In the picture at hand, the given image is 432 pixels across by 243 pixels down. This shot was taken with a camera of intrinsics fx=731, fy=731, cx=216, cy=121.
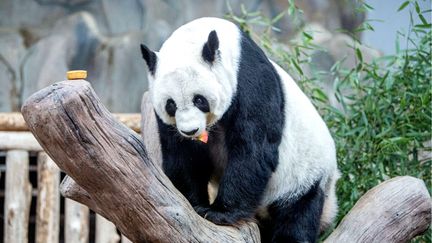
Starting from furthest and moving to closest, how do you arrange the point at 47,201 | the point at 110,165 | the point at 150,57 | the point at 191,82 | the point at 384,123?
the point at 47,201 < the point at 384,123 < the point at 150,57 < the point at 191,82 < the point at 110,165

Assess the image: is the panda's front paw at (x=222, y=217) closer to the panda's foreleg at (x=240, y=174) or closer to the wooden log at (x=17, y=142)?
the panda's foreleg at (x=240, y=174)

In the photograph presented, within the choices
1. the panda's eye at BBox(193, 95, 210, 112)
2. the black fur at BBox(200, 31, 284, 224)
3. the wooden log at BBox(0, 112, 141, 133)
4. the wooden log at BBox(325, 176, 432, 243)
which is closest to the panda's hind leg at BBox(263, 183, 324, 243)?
the wooden log at BBox(325, 176, 432, 243)

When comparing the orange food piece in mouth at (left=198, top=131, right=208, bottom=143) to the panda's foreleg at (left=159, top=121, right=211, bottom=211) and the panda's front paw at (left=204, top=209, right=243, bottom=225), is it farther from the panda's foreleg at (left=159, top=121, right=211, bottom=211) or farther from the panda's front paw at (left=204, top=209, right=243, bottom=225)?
the panda's front paw at (left=204, top=209, right=243, bottom=225)

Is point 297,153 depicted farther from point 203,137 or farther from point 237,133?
point 203,137

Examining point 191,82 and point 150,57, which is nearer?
point 191,82

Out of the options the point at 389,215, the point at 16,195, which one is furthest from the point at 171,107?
the point at 16,195

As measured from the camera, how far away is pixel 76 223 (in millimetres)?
5211

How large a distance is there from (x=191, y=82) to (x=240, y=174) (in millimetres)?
439

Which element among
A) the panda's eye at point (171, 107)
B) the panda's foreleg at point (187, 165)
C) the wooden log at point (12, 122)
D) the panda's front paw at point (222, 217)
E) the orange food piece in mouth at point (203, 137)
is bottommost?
the wooden log at point (12, 122)

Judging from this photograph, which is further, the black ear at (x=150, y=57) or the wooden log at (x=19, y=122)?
the wooden log at (x=19, y=122)

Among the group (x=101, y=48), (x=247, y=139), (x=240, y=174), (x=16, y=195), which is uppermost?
(x=247, y=139)

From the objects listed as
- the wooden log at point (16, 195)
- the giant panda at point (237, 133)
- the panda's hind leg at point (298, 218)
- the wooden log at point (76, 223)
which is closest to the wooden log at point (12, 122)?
the wooden log at point (16, 195)

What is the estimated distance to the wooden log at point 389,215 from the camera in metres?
3.04

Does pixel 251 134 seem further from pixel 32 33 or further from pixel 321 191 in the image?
pixel 32 33
